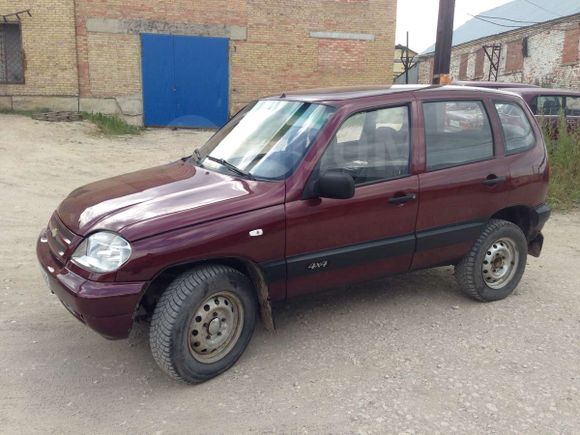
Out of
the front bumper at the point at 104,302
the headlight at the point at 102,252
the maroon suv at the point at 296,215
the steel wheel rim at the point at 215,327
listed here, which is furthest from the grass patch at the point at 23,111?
the steel wheel rim at the point at 215,327

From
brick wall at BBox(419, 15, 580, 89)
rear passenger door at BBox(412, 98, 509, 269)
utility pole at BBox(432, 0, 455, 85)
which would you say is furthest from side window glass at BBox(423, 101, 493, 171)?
brick wall at BBox(419, 15, 580, 89)

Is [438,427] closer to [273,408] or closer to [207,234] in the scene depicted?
[273,408]

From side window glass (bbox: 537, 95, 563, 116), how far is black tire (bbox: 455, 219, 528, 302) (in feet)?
19.9

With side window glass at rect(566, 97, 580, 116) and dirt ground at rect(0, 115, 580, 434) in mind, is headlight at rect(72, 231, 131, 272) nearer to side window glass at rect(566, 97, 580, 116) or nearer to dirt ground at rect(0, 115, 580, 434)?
dirt ground at rect(0, 115, 580, 434)

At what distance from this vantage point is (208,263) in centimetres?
332

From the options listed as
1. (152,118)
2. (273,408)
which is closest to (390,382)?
(273,408)

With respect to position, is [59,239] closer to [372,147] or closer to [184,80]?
[372,147]

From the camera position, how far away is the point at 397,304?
4508 mm

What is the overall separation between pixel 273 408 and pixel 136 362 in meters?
1.07

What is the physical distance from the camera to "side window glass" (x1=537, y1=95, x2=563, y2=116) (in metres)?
9.77

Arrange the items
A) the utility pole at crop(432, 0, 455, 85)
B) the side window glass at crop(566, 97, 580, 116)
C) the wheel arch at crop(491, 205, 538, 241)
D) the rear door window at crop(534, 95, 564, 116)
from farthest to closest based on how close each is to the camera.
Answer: the side window glass at crop(566, 97, 580, 116) → the rear door window at crop(534, 95, 564, 116) → the utility pole at crop(432, 0, 455, 85) → the wheel arch at crop(491, 205, 538, 241)

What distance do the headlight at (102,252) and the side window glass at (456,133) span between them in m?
2.32

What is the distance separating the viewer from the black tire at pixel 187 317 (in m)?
3.13

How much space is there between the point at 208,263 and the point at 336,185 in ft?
3.08
